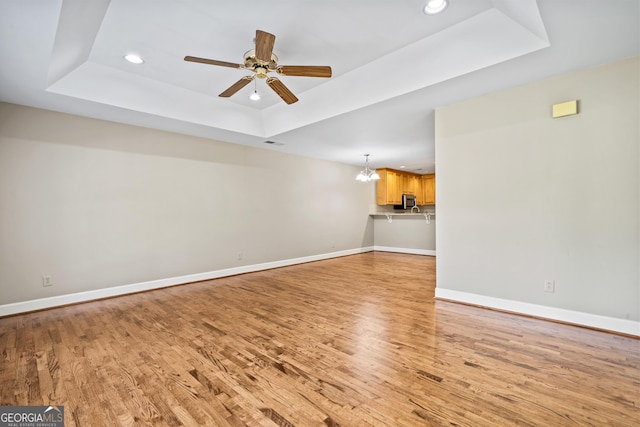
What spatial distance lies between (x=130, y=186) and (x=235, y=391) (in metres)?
3.52

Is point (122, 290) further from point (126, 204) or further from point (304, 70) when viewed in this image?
point (304, 70)

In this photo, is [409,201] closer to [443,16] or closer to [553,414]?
[443,16]

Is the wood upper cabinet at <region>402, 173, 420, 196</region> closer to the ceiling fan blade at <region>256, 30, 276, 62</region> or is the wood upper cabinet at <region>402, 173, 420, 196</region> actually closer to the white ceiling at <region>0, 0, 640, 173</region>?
the white ceiling at <region>0, 0, 640, 173</region>

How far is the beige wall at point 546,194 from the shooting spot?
2.46 m

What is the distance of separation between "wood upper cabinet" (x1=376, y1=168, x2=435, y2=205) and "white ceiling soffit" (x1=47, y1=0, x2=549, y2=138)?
4665 mm

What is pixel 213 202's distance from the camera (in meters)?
4.87

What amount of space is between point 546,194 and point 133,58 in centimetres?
454

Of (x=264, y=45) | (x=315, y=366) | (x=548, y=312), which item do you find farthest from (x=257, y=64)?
(x=548, y=312)

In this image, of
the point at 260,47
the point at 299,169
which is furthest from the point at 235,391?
the point at 299,169

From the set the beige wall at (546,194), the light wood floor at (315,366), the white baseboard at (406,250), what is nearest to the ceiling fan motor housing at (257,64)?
the beige wall at (546,194)

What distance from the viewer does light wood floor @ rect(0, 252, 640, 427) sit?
4.96 feet

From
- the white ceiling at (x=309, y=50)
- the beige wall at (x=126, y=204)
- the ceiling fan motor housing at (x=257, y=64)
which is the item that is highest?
the white ceiling at (x=309, y=50)

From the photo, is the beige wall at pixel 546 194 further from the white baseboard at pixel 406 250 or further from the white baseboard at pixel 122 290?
the white baseboard at pixel 406 250

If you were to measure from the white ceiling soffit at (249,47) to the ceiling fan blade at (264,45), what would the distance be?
0.39 metres
